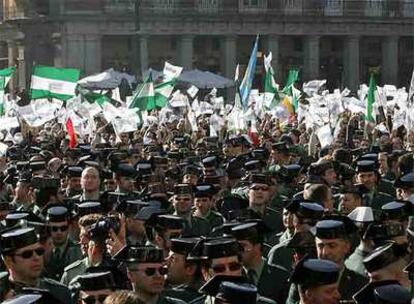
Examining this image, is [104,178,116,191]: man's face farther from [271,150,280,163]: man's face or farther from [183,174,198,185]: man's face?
[271,150,280,163]: man's face

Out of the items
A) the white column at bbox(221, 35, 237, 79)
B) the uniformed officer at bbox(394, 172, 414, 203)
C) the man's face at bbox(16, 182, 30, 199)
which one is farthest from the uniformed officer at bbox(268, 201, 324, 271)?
the white column at bbox(221, 35, 237, 79)

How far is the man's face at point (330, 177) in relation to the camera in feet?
43.7

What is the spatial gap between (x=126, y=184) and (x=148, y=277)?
633cm

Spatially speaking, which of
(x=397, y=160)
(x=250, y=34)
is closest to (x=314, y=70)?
(x=250, y=34)

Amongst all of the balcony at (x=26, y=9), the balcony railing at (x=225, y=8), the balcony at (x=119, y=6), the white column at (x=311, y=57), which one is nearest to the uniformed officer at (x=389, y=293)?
the balcony railing at (x=225, y=8)

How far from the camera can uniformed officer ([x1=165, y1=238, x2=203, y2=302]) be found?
27.8 ft

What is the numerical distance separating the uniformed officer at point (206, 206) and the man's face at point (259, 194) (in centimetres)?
43

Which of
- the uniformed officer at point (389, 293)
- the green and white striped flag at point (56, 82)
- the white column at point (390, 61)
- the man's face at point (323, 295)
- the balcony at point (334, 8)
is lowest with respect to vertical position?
the white column at point (390, 61)

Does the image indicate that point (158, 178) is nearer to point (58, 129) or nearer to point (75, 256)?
point (75, 256)

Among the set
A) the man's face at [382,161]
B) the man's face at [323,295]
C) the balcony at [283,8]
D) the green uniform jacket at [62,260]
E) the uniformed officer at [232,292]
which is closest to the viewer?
the uniformed officer at [232,292]

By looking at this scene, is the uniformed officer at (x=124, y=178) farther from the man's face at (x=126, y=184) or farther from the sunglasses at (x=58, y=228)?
the sunglasses at (x=58, y=228)

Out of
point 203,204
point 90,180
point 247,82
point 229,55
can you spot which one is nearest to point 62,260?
point 203,204

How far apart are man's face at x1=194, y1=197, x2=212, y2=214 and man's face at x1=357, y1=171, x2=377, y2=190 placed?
219cm

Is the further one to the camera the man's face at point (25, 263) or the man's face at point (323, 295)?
the man's face at point (25, 263)
